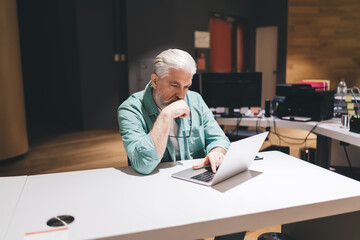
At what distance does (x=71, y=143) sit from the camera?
18.5 ft

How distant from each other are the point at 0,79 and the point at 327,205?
170 inches

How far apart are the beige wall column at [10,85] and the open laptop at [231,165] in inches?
146

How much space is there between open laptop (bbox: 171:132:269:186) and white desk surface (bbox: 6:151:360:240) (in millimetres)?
35

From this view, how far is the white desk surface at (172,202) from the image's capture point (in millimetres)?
1033

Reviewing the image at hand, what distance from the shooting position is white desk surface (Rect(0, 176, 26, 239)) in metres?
1.06

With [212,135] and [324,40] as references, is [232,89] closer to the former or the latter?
[212,135]

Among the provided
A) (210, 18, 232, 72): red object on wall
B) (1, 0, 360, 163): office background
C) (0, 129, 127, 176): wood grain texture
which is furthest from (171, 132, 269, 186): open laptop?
(210, 18, 232, 72): red object on wall

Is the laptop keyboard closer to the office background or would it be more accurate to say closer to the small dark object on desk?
the small dark object on desk

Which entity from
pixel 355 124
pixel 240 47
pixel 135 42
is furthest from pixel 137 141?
pixel 240 47

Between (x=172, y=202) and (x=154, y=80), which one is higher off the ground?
(x=154, y=80)

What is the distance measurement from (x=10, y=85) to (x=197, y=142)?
11.6 feet

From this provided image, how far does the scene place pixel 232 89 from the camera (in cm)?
349

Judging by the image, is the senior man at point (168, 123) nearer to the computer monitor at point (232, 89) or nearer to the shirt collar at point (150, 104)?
the shirt collar at point (150, 104)

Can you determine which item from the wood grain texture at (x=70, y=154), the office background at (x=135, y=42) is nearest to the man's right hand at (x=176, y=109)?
the wood grain texture at (x=70, y=154)
